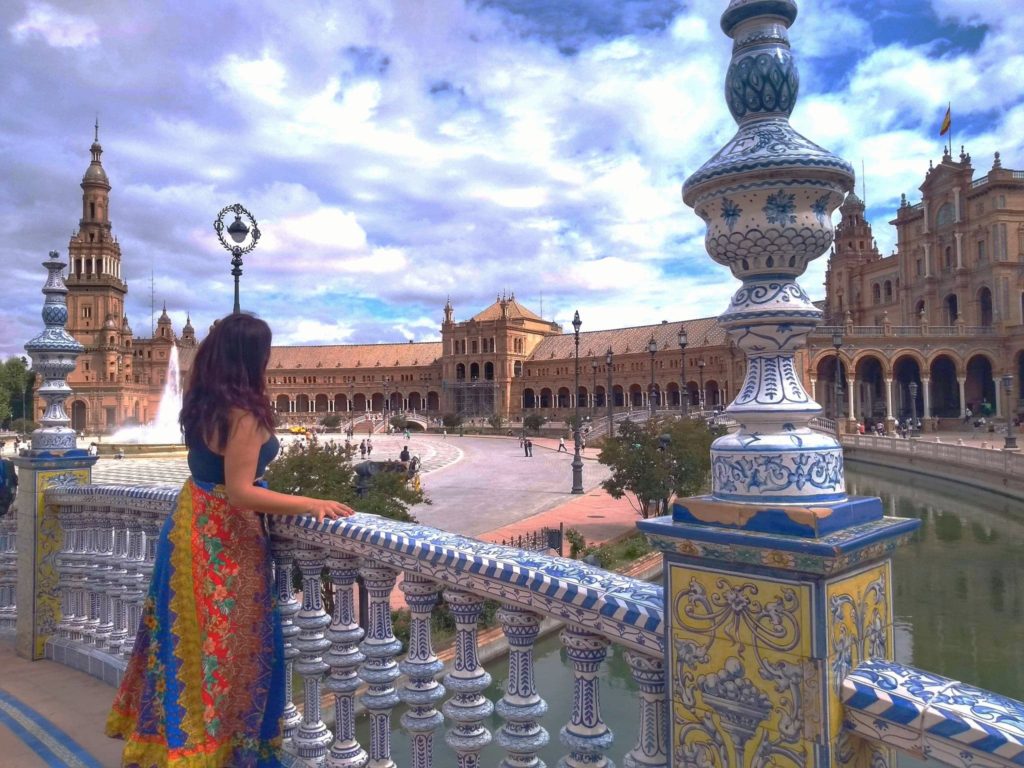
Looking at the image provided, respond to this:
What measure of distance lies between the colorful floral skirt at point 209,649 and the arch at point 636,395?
7647 cm

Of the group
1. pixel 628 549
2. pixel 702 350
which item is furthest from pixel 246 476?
pixel 702 350

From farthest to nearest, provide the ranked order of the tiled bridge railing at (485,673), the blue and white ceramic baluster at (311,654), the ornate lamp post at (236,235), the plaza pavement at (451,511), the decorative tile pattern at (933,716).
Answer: the ornate lamp post at (236,235), the plaza pavement at (451,511), the blue and white ceramic baluster at (311,654), the tiled bridge railing at (485,673), the decorative tile pattern at (933,716)

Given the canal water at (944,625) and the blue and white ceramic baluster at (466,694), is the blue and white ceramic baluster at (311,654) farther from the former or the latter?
the canal water at (944,625)

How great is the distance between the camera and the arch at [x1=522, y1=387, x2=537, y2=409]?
87312 mm

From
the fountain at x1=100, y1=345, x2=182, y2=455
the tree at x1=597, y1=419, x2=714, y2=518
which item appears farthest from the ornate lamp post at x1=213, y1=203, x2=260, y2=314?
the fountain at x1=100, y1=345, x2=182, y2=455

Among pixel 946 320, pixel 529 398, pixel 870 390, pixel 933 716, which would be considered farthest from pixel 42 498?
pixel 529 398

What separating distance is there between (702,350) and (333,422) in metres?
36.1

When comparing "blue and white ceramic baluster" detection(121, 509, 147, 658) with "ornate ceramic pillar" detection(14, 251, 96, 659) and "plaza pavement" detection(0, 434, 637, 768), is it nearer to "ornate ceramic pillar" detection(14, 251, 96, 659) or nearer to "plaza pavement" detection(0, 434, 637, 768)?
"plaza pavement" detection(0, 434, 637, 768)

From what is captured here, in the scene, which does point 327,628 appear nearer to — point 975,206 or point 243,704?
point 243,704

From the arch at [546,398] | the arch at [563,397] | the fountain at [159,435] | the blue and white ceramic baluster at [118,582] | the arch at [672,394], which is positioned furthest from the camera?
the arch at [546,398]

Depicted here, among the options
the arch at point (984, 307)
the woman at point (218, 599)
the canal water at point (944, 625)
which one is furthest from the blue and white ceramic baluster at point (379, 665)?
the arch at point (984, 307)

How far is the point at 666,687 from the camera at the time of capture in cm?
192

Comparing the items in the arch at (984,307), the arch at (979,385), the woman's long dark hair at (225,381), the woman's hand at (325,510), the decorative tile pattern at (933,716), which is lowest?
the decorative tile pattern at (933,716)

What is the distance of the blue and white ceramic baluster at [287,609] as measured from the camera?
3.07 meters
